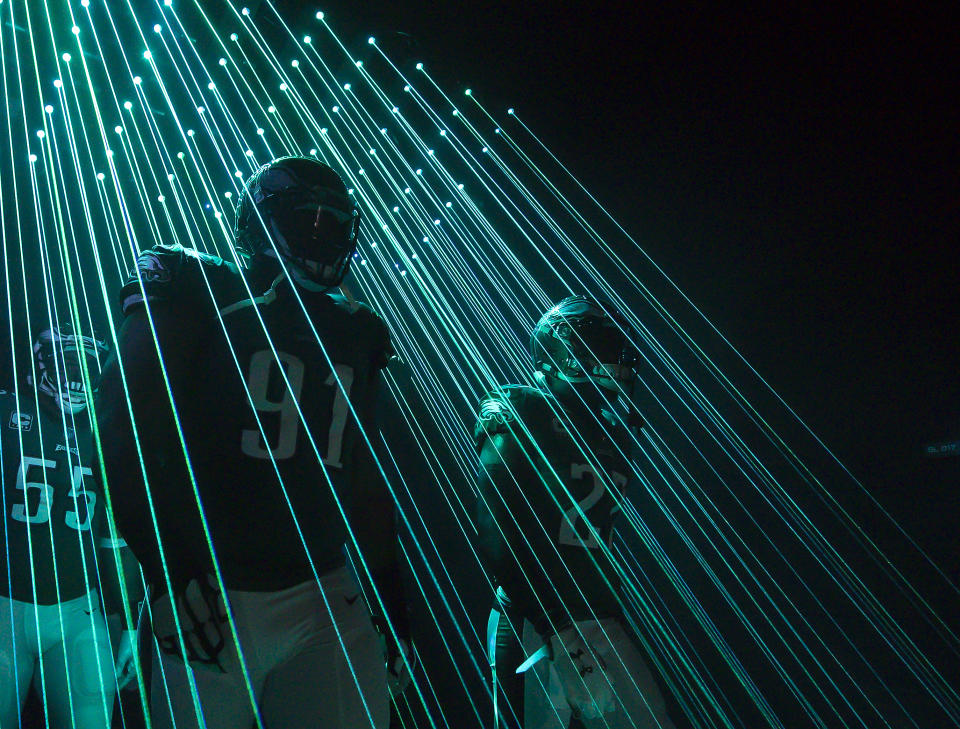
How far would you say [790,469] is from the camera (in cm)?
491

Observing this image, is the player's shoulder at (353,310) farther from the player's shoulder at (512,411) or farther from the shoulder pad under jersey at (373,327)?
the player's shoulder at (512,411)

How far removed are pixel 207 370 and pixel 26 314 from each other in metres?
2.79

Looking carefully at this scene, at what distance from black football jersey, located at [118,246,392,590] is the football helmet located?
1.95 meters

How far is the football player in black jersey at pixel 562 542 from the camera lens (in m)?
2.89

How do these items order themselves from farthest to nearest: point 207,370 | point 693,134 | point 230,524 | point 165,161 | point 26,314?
point 693,134
point 165,161
point 26,314
point 207,370
point 230,524

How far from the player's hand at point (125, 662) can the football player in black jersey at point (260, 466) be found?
171 cm

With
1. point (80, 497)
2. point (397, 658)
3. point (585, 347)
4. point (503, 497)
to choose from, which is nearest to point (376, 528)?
point (397, 658)

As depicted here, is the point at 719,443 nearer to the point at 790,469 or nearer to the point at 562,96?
the point at 790,469

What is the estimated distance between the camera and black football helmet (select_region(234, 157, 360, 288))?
93.3 inches

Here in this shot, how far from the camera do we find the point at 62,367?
12.2ft

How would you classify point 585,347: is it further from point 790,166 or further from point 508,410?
point 790,166

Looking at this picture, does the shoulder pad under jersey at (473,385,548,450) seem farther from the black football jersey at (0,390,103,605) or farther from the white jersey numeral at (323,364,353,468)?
the black football jersey at (0,390,103,605)

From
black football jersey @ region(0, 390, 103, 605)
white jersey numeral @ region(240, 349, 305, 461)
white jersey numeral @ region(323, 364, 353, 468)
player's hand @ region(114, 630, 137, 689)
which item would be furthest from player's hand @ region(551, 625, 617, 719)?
black football jersey @ region(0, 390, 103, 605)

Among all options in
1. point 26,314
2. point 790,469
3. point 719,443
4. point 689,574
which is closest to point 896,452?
point 790,469
